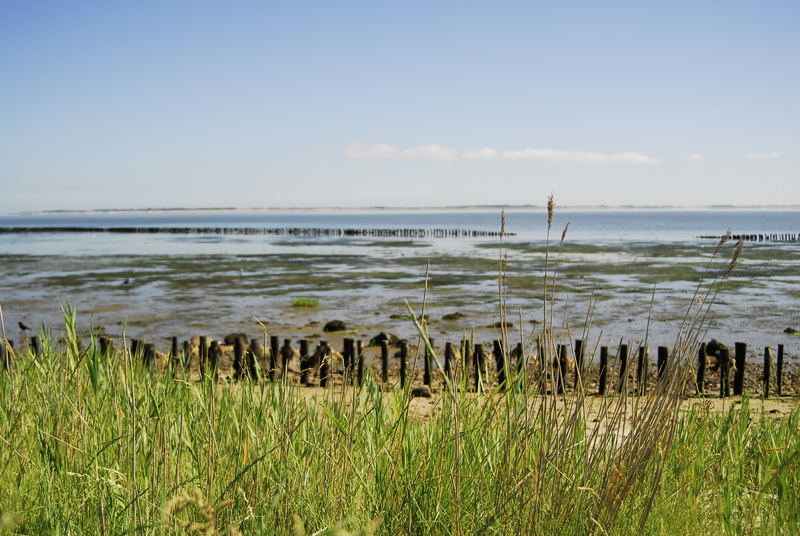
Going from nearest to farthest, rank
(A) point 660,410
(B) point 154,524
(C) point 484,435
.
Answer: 1. (B) point 154,524
2. (A) point 660,410
3. (C) point 484,435

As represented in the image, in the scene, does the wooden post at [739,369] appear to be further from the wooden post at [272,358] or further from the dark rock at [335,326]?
the dark rock at [335,326]

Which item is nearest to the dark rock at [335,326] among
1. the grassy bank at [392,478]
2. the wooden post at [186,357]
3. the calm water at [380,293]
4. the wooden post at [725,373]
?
the calm water at [380,293]

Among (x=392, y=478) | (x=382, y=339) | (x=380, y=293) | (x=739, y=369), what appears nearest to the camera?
(x=392, y=478)

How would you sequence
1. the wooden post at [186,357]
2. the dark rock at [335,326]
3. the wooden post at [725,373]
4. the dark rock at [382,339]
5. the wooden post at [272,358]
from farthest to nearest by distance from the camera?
1. the dark rock at [335,326]
2. the dark rock at [382,339]
3. the wooden post at [725,373]
4. the wooden post at [272,358]
5. the wooden post at [186,357]

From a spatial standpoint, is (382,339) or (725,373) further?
(382,339)

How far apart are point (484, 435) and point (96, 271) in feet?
106

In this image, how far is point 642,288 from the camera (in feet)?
79.9

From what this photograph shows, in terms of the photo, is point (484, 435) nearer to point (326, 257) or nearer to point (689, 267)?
point (689, 267)

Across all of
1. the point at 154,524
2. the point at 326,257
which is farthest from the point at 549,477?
the point at 326,257

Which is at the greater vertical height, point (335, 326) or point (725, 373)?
point (725, 373)

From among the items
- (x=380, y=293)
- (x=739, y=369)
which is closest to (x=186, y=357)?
(x=739, y=369)

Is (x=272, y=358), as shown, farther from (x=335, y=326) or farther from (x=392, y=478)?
(x=335, y=326)

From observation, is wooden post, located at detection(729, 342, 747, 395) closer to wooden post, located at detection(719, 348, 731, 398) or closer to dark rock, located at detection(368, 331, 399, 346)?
wooden post, located at detection(719, 348, 731, 398)

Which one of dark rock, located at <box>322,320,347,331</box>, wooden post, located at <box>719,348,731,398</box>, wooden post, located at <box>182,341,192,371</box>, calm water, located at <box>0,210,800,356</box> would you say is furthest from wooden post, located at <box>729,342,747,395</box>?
dark rock, located at <box>322,320,347,331</box>
